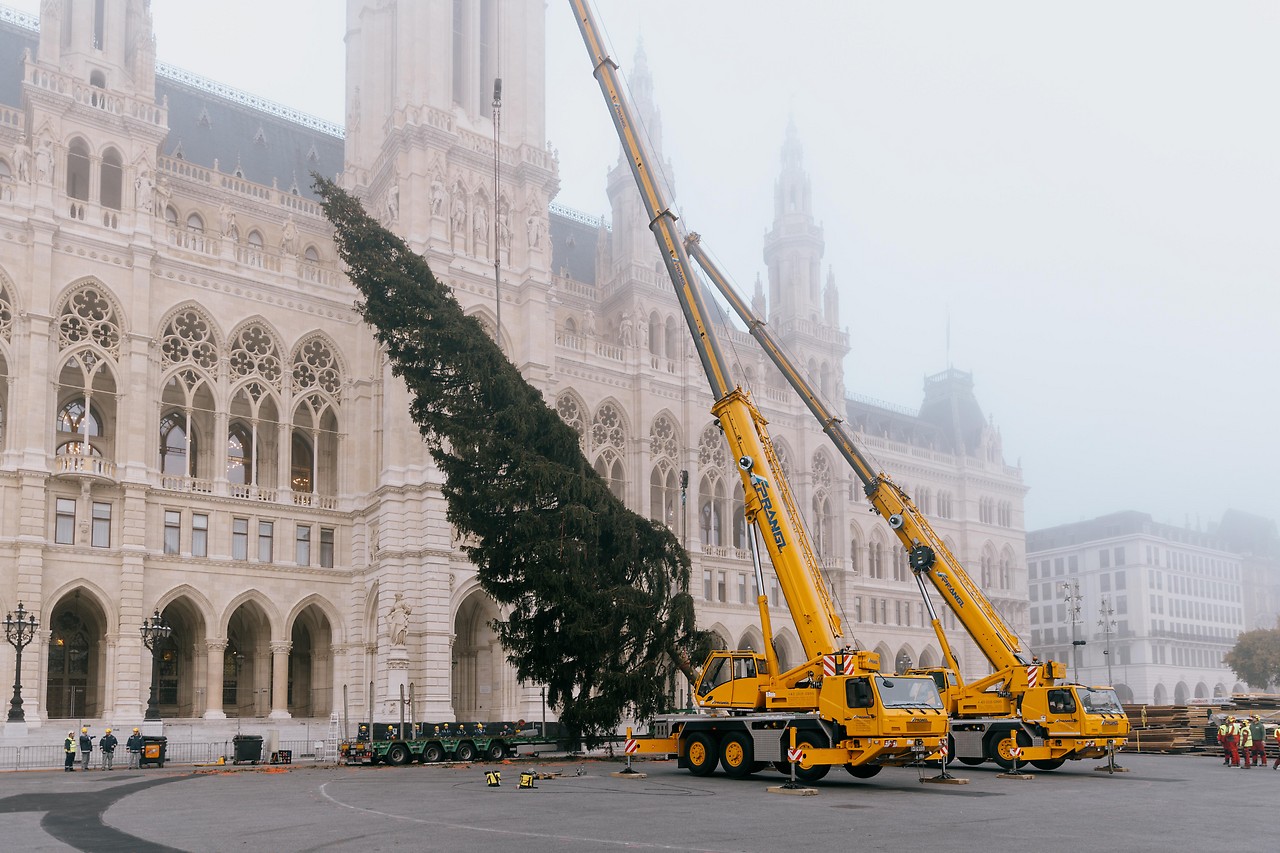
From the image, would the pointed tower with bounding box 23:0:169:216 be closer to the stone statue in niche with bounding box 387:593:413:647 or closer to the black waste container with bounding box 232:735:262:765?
the stone statue in niche with bounding box 387:593:413:647

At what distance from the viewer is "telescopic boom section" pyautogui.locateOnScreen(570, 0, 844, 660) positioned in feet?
82.9

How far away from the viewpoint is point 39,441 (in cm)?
4225

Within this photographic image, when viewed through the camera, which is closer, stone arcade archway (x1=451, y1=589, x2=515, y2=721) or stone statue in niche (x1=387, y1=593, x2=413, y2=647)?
stone statue in niche (x1=387, y1=593, x2=413, y2=647)

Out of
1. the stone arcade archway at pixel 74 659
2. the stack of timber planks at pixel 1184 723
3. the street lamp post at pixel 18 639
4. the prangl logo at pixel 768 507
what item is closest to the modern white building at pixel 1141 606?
the stack of timber planks at pixel 1184 723

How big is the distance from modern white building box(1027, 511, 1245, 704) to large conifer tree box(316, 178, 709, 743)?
283ft

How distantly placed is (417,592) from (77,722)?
1256 cm

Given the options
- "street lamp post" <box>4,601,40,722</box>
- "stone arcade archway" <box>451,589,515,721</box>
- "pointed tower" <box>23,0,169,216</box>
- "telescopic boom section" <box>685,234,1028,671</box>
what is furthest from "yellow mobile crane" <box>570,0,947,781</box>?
"pointed tower" <box>23,0,169,216</box>

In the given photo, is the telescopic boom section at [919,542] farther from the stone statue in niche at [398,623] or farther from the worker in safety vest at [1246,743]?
the stone statue in niche at [398,623]

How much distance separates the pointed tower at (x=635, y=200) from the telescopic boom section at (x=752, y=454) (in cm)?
3357

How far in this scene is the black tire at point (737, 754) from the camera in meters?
24.8

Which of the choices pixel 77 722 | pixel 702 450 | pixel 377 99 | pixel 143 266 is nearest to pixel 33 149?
pixel 143 266

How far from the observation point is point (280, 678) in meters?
46.8

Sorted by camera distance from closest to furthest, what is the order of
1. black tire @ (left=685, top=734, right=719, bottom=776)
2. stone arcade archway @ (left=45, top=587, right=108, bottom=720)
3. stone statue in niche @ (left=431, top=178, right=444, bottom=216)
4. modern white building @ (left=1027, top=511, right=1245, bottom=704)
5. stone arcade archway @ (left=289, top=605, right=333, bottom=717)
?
black tire @ (left=685, top=734, right=719, bottom=776) → stone arcade archway @ (left=45, top=587, right=108, bottom=720) → stone arcade archway @ (left=289, top=605, right=333, bottom=717) → stone statue in niche @ (left=431, top=178, right=444, bottom=216) → modern white building @ (left=1027, top=511, right=1245, bottom=704)

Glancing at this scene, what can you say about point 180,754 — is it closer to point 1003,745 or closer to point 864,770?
point 864,770
